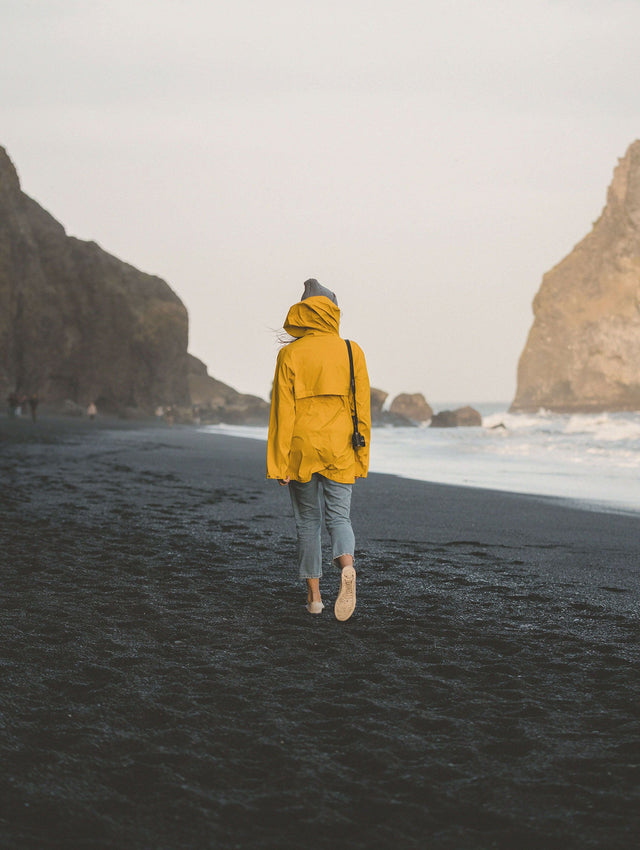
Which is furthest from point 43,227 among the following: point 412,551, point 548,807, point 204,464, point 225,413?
point 548,807

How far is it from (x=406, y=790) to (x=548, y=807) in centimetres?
44

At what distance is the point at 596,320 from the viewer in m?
143

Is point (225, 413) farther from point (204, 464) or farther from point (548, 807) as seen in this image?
point (548, 807)

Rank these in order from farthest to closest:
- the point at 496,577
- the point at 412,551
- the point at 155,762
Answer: the point at 412,551 → the point at 496,577 → the point at 155,762

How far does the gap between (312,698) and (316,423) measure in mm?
1986

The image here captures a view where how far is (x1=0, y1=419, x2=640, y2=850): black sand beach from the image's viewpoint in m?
2.43

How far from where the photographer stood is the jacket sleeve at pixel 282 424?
5070 millimetres

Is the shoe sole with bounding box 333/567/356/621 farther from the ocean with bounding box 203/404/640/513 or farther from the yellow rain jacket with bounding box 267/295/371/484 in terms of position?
the ocean with bounding box 203/404/640/513

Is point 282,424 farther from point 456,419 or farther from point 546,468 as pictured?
point 456,419

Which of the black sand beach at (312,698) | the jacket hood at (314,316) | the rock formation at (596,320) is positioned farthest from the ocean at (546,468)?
→ the rock formation at (596,320)

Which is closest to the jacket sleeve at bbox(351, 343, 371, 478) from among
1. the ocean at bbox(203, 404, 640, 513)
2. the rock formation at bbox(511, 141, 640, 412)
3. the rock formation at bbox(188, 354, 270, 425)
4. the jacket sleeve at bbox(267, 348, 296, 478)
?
the jacket sleeve at bbox(267, 348, 296, 478)

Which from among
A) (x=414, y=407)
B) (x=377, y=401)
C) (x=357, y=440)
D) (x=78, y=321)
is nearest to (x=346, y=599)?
(x=357, y=440)

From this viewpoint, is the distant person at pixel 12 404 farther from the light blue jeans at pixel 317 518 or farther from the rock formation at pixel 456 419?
the light blue jeans at pixel 317 518

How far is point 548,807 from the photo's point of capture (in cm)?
252
